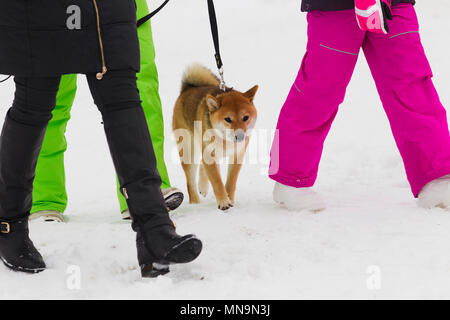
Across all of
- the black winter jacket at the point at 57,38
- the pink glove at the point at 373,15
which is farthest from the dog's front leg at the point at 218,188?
the black winter jacket at the point at 57,38

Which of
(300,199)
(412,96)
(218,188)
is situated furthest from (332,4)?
(218,188)

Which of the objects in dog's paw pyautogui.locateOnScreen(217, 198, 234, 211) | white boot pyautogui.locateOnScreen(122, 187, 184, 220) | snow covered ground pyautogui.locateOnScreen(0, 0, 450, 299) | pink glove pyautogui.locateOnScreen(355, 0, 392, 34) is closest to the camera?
snow covered ground pyautogui.locateOnScreen(0, 0, 450, 299)

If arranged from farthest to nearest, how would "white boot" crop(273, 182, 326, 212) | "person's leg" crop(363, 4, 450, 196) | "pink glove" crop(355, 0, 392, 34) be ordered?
"white boot" crop(273, 182, 326, 212) < "person's leg" crop(363, 4, 450, 196) < "pink glove" crop(355, 0, 392, 34)

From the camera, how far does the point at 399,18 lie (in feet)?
8.47

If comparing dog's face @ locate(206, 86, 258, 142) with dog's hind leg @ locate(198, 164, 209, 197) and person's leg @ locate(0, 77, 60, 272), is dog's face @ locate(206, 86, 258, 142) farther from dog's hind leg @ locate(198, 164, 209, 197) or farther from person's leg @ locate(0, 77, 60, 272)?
person's leg @ locate(0, 77, 60, 272)

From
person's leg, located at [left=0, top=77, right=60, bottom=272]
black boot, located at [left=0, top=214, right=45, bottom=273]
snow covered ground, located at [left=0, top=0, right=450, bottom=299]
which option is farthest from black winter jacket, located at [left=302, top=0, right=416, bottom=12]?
black boot, located at [left=0, top=214, right=45, bottom=273]

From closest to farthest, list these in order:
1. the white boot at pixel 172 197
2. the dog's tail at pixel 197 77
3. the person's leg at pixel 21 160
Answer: the person's leg at pixel 21 160 < the white boot at pixel 172 197 < the dog's tail at pixel 197 77

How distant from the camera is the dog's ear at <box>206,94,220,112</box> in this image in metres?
3.28

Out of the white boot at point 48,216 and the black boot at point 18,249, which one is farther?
the white boot at point 48,216

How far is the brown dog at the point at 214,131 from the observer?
3289 mm

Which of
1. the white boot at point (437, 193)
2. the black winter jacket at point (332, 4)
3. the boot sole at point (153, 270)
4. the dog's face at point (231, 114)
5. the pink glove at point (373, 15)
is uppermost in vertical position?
the black winter jacket at point (332, 4)

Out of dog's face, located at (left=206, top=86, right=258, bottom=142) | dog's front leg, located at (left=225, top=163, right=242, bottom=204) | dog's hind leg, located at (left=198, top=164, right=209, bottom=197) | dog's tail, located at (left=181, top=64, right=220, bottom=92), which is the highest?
dog's tail, located at (left=181, top=64, right=220, bottom=92)

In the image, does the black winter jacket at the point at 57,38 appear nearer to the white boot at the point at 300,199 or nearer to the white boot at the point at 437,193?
the white boot at the point at 300,199

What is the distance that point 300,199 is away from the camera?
281 cm
